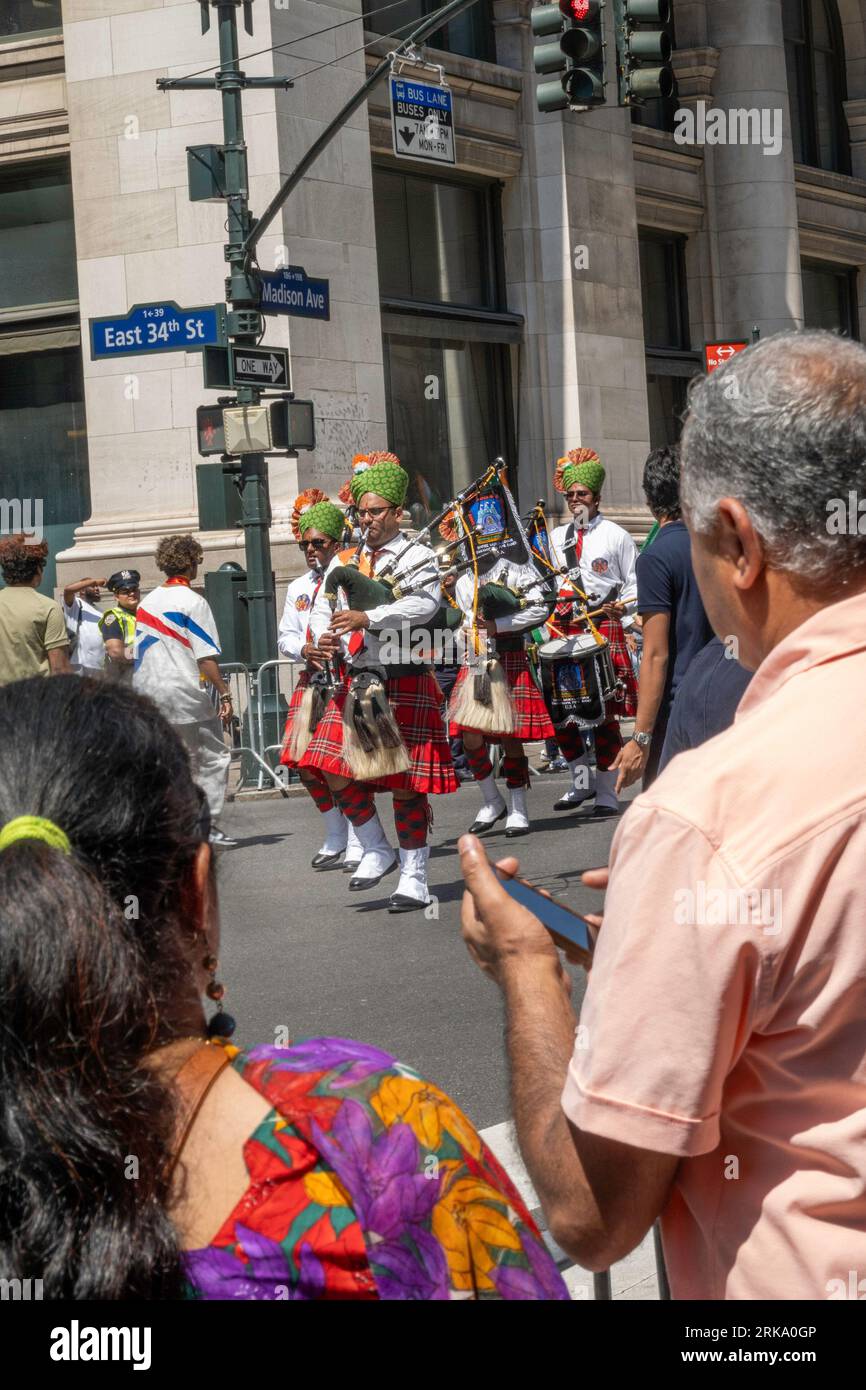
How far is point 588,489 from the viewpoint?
478 inches

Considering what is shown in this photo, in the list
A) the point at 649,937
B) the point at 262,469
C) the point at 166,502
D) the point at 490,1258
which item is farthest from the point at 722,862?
the point at 166,502

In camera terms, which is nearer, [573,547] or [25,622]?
[25,622]

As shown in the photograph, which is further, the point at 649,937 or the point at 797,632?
the point at 797,632

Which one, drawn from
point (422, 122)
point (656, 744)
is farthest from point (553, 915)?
point (422, 122)

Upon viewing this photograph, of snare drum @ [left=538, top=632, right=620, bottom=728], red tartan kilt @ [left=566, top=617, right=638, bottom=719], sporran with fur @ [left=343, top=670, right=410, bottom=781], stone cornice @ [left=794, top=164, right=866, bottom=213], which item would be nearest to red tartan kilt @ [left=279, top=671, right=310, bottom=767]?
sporran with fur @ [left=343, top=670, right=410, bottom=781]

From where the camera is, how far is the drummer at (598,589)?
12008 mm

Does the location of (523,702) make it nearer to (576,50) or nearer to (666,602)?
(576,50)

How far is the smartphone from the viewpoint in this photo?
208 cm

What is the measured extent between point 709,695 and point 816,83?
25.3 m

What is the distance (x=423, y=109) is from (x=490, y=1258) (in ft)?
48.1

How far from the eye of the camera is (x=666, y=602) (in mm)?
6383

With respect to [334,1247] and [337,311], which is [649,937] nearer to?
[334,1247]

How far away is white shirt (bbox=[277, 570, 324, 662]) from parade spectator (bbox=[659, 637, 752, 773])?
230 inches

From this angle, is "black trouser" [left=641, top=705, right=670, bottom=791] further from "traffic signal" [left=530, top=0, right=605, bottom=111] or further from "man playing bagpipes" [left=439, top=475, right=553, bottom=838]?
"traffic signal" [left=530, top=0, right=605, bottom=111]
